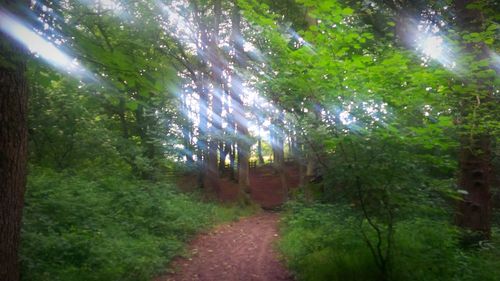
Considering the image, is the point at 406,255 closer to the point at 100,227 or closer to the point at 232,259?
the point at 232,259

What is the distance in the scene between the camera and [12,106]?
12.8 ft

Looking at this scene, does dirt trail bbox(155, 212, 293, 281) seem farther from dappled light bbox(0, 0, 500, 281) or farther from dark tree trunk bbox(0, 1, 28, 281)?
dark tree trunk bbox(0, 1, 28, 281)

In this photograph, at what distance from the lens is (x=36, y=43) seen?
11.7 ft

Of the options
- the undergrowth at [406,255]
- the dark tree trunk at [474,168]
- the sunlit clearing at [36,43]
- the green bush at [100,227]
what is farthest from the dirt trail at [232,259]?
the sunlit clearing at [36,43]

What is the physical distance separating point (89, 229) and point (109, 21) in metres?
4.58

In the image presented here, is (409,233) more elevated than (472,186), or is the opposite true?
(472,186)

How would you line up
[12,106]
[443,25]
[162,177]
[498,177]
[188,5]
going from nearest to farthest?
1. [12,106]
2. [443,25]
3. [498,177]
4. [162,177]
5. [188,5]

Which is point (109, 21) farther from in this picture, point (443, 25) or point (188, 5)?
point (188, 5)

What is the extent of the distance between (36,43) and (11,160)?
1328mm

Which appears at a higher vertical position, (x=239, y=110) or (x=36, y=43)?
(x=239, y=110)

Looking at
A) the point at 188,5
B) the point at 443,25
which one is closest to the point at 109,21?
the point at 443,25

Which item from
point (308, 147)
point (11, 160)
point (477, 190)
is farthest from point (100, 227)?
point (477, 190)

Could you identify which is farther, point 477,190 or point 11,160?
point 477,190

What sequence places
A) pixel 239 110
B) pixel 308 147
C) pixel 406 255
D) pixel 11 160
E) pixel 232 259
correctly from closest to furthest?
pixel 11 160 → pixel 406 255 → pixel 308 147 → pixel 232 259 → pixel 239 110
